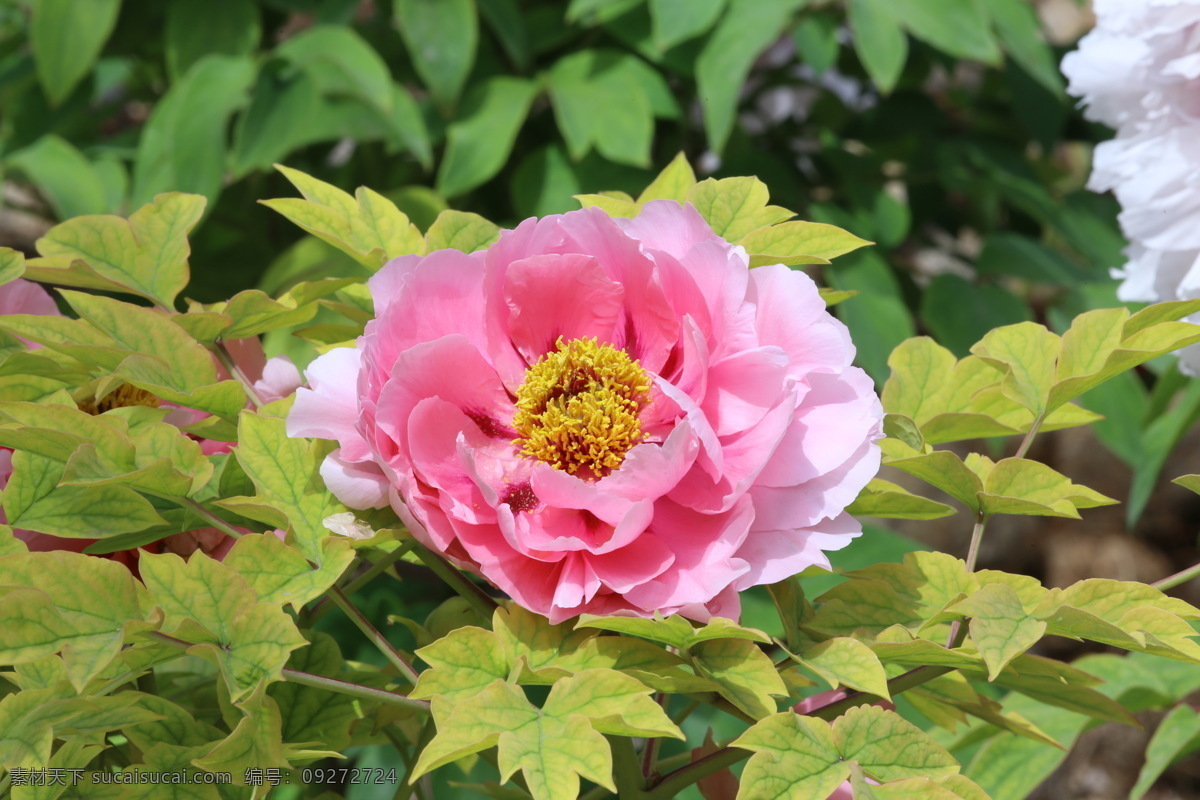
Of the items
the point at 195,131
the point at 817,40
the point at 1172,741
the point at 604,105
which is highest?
the point at 817,40

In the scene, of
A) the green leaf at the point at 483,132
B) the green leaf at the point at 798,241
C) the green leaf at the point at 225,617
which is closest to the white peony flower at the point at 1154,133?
the green leaf at the point at 798,241

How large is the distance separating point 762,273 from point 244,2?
1069mm

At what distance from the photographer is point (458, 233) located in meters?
0.44

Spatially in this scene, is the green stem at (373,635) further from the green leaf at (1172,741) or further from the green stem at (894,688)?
the green leaf at (1172,741)

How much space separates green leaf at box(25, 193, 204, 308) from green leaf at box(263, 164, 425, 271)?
0.04m

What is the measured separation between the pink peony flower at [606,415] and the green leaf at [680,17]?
2.53ft

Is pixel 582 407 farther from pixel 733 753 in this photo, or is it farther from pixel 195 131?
pixel 195 131

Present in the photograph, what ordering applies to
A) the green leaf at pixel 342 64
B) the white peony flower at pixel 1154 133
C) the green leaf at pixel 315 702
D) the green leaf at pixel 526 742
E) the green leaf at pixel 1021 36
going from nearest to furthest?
the green leaf at pixel 526 742 → the green leaf at pixel 315 702 → the white peony flower at pixel 1154 133 → the green leaf at pixel 342 64 → the green leaf at pixel 1021 36

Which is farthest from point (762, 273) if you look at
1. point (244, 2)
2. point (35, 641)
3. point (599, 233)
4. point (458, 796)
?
point (244, 2)

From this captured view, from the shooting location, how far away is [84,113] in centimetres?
143

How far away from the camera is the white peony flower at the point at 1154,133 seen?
65 centimetres

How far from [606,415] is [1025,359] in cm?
16

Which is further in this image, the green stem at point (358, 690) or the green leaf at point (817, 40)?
the green leaf at point (817, 40)

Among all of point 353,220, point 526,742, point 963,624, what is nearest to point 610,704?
point 526,742
